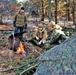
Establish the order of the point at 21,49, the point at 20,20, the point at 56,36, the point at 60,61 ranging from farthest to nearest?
the point at 20,20, the point at 21,49, the point at 56,36, the point at 60,61

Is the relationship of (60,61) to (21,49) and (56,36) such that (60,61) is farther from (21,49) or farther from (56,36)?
(21,49)

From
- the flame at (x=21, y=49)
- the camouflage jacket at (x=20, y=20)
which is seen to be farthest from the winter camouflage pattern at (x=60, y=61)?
the camouflage jacket at (x=20, y=20)

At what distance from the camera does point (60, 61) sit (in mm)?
4070

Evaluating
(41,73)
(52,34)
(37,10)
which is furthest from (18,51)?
(37,10)

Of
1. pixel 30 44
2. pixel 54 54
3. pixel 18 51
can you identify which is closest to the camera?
pixel 54 54

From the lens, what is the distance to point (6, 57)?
10305 millimetres

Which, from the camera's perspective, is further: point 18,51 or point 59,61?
point 18,51

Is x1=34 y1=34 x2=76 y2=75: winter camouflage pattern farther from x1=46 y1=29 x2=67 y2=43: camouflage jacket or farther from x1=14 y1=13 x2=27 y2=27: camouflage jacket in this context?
x1=14 y1=13 x2=27 y2=27: camouflage jacket

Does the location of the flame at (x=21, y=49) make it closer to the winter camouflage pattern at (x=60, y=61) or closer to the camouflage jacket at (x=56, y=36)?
the camouflage jacket at (x=56, y=36)

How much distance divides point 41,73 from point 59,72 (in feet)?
1.23

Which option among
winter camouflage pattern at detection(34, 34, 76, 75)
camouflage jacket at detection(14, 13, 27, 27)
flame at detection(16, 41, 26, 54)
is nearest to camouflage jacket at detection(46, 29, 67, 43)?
flame at detection(16, 41, 26, 54)

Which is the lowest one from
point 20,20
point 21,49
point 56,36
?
point 21,49

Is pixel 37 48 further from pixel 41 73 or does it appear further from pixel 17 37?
pixel 41 73

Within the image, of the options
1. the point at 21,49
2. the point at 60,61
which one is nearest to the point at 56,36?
the point at 21,49
